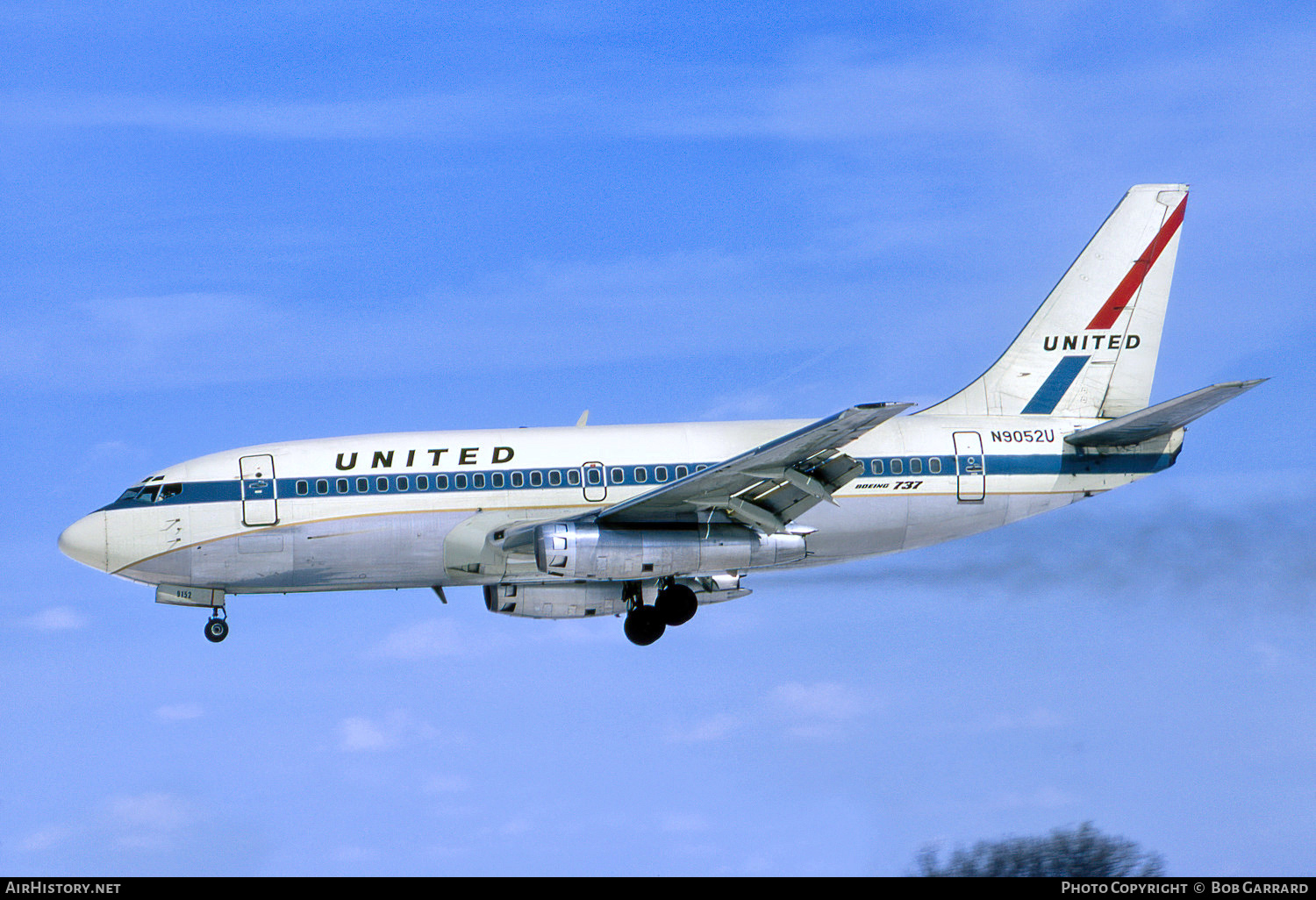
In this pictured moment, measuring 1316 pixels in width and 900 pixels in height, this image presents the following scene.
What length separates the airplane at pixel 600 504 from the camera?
31234 millimetres

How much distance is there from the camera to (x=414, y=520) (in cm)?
3244

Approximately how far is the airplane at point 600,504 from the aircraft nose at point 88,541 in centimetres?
4

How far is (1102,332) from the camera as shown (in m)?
37.6

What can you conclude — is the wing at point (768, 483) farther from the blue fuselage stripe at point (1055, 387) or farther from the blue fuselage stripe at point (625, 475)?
the blue fuselage stripe at point (1055, 387)

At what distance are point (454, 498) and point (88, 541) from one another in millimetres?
7938

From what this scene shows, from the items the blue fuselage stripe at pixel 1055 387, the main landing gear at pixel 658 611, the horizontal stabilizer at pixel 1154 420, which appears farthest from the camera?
the blue fuselage stripe at pixel 1055 387

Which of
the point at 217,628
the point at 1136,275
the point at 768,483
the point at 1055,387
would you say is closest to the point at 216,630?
the point at 217,628

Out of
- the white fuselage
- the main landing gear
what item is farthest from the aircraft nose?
the main landing gear

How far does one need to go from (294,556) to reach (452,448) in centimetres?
410

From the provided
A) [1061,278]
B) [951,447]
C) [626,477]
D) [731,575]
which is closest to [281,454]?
[626,477]

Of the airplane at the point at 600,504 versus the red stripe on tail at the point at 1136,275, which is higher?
the red stripe on tail at the point at 1136,275

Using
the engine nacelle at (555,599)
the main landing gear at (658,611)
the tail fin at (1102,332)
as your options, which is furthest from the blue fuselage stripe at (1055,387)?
the engine nacelle at (555,599)

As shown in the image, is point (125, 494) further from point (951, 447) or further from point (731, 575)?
point (951, 447)

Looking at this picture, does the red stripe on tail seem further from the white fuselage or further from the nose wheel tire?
the nose wheel tire
